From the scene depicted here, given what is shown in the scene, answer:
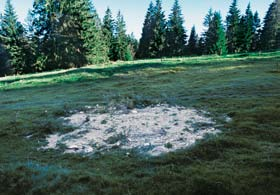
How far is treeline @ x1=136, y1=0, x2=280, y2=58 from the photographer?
48162 mm

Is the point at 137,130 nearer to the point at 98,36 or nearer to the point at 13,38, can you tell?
the point at 98,36

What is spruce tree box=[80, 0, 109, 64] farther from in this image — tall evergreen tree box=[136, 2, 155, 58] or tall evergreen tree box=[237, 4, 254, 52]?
tall evergreen tree box=[237, 4, 254, 52]

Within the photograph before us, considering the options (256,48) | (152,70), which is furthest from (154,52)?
(152,70)

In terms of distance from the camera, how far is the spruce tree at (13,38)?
40594 mm

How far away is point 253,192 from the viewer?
3.73m

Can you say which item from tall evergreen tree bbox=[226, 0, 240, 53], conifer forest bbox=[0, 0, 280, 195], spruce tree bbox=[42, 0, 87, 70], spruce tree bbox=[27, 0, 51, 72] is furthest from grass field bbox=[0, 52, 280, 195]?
tall evergreen tree bbox=[226, 0, 240, 53]

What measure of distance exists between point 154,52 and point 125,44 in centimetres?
611

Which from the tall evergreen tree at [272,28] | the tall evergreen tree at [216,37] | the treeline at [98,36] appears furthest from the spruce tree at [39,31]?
the tall evergreen tree at [272,28]

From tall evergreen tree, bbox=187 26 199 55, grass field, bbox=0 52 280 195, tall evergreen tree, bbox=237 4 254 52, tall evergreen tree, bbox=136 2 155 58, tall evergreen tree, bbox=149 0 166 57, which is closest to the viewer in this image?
grass field, bbox=0 52 280 195

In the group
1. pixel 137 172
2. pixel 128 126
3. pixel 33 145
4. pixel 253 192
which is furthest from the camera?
pixel 128 126

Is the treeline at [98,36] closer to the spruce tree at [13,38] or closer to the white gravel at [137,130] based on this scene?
the spruce tree at [13,38]

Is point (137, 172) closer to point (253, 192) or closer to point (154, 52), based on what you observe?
point (253, 192)

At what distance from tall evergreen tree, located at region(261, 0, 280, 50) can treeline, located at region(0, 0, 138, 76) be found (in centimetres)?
2850

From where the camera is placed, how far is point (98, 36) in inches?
1631
